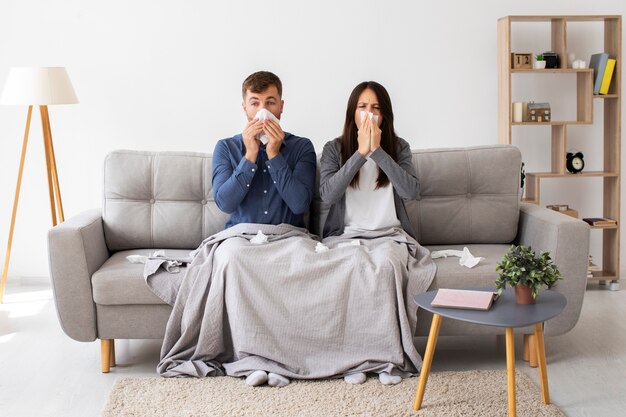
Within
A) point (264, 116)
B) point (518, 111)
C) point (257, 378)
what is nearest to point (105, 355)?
point (257, 378)

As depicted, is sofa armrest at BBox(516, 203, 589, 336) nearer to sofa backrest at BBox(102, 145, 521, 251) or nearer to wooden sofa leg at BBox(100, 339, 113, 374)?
sofa backrest at BBox(102, 145, 521, 251)

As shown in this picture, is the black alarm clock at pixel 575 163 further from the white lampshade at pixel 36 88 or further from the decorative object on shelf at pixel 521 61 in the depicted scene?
the white lampshade at pixel 36 88

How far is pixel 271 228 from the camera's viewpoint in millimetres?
3529

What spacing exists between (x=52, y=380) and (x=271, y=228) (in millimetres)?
1075

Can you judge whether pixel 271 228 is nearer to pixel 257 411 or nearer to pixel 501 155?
pixel 257 411

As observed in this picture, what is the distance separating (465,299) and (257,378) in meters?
0.87

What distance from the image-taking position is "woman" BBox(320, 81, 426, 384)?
139 inches

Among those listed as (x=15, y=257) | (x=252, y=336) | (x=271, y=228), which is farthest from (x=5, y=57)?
(x=252, y=336)

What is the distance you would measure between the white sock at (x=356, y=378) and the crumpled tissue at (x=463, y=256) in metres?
0.63

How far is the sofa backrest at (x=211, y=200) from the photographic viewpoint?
3785 mm

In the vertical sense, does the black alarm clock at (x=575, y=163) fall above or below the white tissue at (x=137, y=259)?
above

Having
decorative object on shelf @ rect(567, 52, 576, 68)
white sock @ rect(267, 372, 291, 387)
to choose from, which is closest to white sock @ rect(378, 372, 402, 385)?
white sock @ rect(267, 372, 291, 387)

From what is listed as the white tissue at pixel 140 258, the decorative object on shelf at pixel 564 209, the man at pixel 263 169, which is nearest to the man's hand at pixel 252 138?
the man at pixel 263 169

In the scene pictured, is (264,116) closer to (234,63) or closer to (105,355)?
(105,355)
